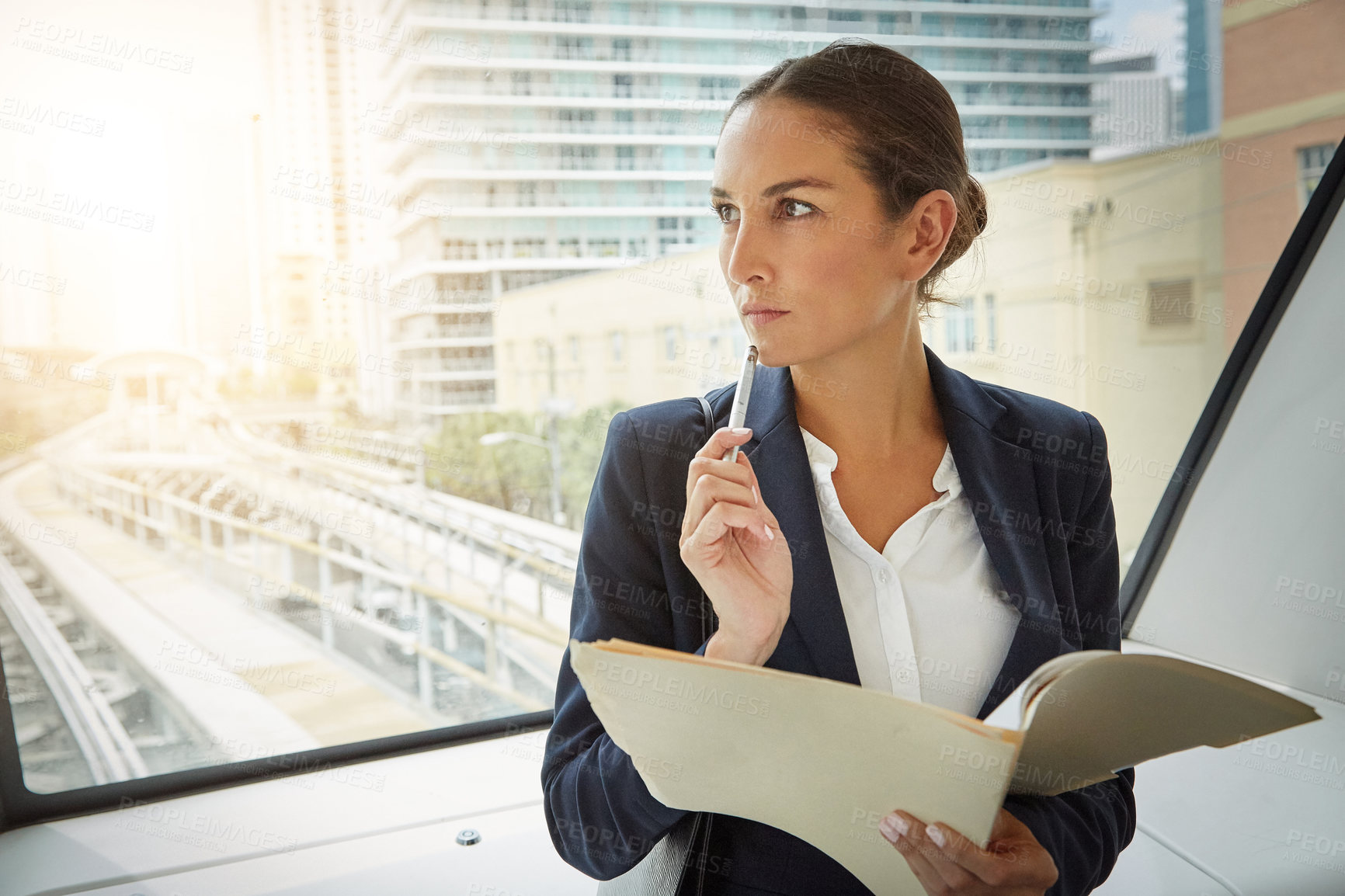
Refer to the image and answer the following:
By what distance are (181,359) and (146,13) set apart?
0.74 metres

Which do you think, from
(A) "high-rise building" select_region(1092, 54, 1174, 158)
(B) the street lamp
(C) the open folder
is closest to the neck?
(C) the open folder

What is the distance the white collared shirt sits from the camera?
1008 mm

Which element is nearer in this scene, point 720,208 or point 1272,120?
point 720,208

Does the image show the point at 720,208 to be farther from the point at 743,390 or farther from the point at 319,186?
the point at 319,186

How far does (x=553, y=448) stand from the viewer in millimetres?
2793

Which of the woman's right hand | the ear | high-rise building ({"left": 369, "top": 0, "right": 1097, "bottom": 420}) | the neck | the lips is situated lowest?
the woman's right hand

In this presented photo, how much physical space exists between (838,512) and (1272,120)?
2707 mm

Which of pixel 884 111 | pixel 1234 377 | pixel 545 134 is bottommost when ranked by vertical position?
pixel 1234 377

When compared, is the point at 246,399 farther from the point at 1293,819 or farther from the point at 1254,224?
the point at 1254,224

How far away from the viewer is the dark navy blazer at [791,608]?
0.94 meters

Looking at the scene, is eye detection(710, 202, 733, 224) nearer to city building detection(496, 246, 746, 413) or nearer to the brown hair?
the brown hair

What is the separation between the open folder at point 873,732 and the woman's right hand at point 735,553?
169 millimetres

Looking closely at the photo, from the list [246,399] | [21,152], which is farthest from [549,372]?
[21,152]

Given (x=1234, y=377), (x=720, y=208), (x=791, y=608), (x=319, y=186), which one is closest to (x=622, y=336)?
(x=319, y=186)
